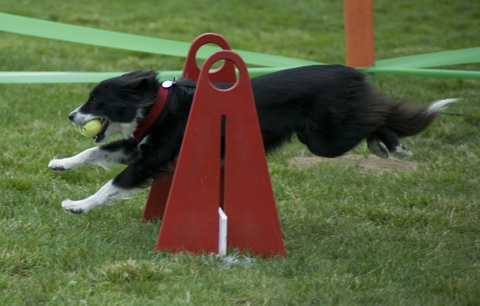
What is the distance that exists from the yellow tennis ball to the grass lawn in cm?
55

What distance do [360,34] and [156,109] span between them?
3.25 m

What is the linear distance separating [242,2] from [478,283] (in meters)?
10.6

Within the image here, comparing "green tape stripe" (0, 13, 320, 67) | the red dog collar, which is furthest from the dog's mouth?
"green tape stripe" (0, 13, 320, 67)

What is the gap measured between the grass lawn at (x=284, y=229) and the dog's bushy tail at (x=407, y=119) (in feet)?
1.68

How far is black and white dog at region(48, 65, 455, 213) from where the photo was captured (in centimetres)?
346

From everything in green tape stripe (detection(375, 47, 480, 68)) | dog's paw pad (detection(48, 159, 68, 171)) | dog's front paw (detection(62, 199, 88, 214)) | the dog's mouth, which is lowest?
dog's front paw (detection(62, 199, 88, 214))

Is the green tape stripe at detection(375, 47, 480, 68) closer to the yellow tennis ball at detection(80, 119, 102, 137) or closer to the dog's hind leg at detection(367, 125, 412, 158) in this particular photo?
the dog's hind leg at detection(367, 125, 412, 158)

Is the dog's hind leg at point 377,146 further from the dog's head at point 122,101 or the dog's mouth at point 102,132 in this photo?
the dog's mouth at point 102,132

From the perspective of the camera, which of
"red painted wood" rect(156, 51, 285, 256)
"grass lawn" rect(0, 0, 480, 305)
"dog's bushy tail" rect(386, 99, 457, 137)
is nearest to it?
"grass lawn" rect(0, 0, 480, 305)

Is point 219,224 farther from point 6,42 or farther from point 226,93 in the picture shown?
point 6,42

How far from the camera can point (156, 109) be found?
3475 mm

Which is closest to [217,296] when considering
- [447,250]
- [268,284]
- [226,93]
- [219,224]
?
[268,284]

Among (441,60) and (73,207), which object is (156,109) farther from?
(441,60)

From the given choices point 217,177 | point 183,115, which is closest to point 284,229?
point 217,177
